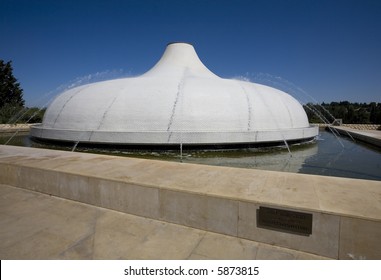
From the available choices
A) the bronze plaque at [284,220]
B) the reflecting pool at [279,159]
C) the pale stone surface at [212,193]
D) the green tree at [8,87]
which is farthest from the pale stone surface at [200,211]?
the green tree at [8,87]

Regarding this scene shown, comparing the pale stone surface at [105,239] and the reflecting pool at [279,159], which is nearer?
the pale stone surface at [105,239]

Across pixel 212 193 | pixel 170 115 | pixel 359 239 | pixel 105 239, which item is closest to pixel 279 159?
pixel 170 115

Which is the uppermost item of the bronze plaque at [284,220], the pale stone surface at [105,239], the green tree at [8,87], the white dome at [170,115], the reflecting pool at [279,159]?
the green tree at [8,87]

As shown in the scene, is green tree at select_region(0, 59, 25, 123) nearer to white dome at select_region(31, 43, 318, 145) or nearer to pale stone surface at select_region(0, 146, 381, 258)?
white dome at select_region(31, 43, 318, 145)

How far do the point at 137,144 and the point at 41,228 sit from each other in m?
6.67

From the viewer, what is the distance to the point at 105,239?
298 centimetres

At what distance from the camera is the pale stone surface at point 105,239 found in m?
2.70

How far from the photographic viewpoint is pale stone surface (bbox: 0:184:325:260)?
2.70 m

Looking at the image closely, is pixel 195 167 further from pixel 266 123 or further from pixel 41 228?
pixel 266 123

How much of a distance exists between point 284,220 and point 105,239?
6.72 ft

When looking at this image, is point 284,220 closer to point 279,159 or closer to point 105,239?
point 105,239

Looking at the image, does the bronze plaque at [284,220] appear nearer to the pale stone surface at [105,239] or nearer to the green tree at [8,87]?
the pale stone surface at [105,239]

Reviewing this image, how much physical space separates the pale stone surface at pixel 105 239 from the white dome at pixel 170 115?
6.02 meters

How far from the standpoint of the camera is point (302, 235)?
8.96 feet
